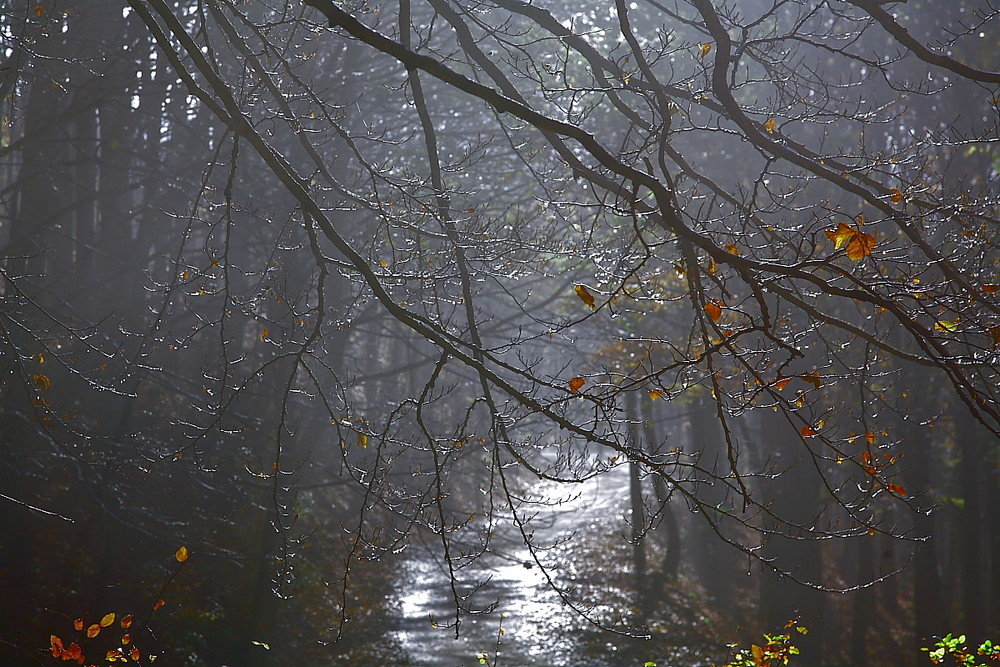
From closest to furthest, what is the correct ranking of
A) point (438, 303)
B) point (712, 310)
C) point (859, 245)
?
point (859, 245) → point (712, 310) → point (438, 303)

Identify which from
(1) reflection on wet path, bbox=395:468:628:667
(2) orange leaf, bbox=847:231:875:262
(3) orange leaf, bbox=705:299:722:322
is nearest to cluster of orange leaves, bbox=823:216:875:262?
(2) orange leaf, bbox=847:231:875:262

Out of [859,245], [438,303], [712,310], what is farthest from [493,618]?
[859,245]

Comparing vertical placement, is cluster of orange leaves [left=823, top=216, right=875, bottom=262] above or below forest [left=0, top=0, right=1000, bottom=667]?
below

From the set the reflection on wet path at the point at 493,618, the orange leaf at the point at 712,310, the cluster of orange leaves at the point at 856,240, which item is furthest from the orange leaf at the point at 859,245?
the reflection on wet path at the point at 493,618

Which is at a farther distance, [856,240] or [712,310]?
[712,310]

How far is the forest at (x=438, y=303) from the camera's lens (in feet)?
18.2

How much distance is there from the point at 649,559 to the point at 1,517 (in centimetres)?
1588

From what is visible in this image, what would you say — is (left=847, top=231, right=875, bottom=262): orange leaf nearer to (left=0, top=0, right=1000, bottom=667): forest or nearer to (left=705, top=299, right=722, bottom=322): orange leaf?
(left=0, top=0, right=1000, bottom=667): forest

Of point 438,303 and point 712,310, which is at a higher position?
point 438,303

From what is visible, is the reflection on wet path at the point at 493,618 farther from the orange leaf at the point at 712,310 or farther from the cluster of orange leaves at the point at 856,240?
the cluster of orange leaves at the point at 856,240

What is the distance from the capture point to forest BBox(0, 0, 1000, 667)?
5547 mm

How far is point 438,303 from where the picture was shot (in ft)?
20.0

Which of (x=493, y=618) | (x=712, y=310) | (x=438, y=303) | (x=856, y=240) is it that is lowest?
(x=493, y=618)

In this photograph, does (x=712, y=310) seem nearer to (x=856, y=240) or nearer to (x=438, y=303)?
(x=856, y=240)
